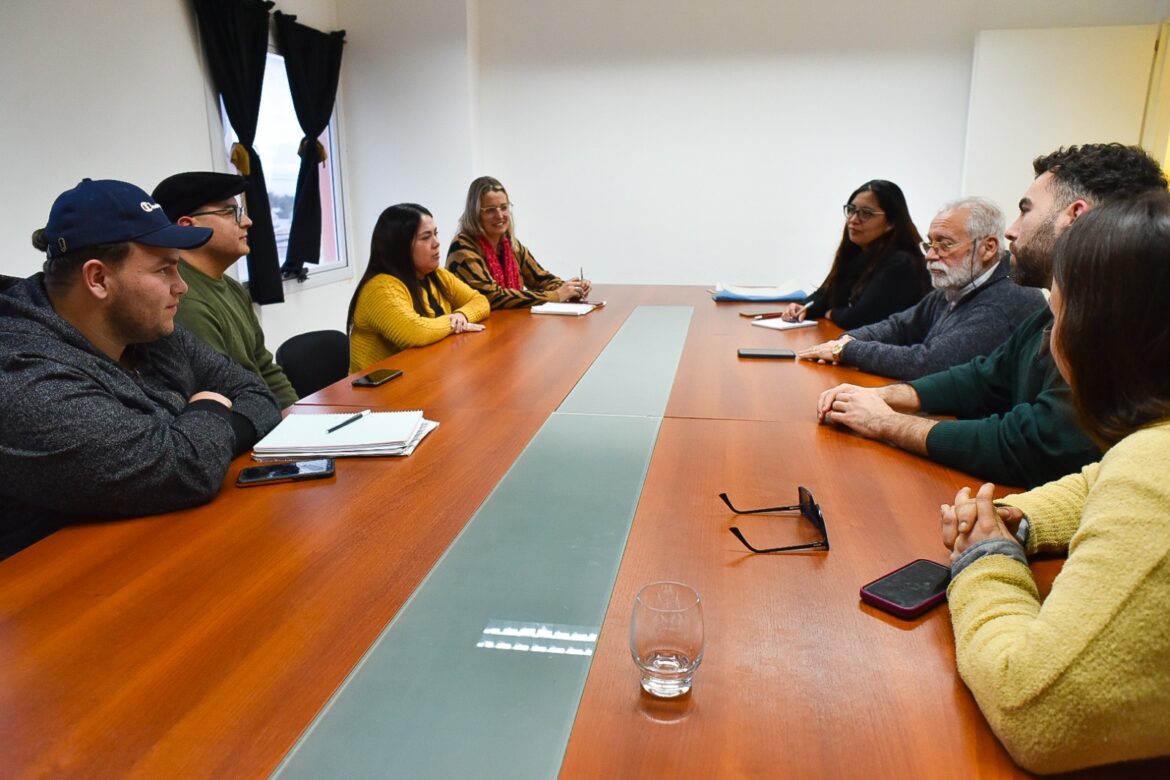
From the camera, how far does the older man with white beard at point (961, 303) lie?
7.52ft

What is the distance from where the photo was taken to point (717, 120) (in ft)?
18.6

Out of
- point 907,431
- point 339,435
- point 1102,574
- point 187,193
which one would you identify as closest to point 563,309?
point 187,193

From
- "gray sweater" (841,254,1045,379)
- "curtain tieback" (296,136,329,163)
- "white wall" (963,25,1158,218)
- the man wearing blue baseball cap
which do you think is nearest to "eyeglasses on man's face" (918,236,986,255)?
"gray sweater" (841,254,1045,379)

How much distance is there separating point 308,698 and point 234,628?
0.21 m

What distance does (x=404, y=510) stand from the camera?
1479mm

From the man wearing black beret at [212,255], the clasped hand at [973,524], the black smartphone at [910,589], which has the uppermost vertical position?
the man wearing black beret at [212,255]

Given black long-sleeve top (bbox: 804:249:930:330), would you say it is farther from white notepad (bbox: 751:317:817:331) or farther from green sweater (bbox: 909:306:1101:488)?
green sweater (bbox: 909:306:1101:488)

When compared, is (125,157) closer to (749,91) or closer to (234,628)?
(234,628)

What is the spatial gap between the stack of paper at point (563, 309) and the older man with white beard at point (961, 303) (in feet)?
4.15

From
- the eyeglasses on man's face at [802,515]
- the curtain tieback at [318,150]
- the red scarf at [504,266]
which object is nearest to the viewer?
the eyeglasses on man's face at [802,515]

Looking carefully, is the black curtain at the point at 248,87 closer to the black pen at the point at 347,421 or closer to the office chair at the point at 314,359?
the office chair at the point at 314,359

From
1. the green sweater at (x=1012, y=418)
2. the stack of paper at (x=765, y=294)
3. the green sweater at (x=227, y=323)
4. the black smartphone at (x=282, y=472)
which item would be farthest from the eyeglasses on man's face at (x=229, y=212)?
the stack of paper at (x=765, y=294)

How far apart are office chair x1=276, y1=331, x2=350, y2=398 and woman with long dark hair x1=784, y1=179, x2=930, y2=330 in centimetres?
196

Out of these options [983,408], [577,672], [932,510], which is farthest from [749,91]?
[577,672]
